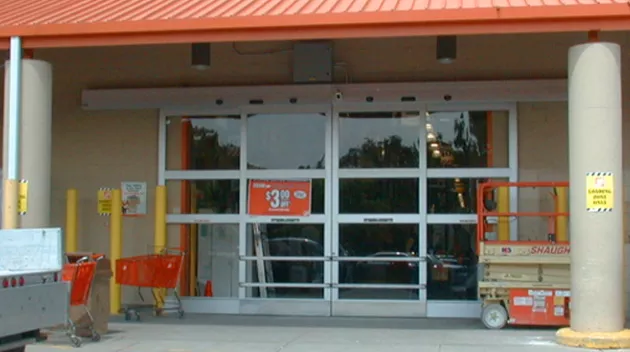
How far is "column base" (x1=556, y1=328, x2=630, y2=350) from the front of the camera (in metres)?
10.5

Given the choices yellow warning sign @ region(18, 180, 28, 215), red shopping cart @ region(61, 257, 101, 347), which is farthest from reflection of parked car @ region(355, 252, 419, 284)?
yellow warning sign @ region(18, 180, 28, 215)

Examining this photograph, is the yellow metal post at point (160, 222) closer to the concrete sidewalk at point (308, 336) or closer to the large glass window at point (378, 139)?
the concrete sidewalk at point (308, 336)

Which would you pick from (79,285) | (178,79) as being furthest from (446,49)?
(79,285)

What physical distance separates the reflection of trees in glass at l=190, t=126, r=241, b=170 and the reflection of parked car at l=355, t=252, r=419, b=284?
2.80 meters

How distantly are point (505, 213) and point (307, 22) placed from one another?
4.10 m

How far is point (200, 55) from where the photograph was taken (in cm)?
1460

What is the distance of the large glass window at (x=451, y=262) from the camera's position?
14.1 metres

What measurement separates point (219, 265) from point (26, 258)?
550cm

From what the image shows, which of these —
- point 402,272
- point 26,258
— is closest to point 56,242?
point 26,258

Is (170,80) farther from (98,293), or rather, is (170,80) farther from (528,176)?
(528,176)

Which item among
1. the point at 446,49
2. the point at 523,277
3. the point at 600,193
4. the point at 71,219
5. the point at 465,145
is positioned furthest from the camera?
the point at 71,219

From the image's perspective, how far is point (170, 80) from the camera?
15156 mm

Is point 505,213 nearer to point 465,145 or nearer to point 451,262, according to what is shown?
point 451,262

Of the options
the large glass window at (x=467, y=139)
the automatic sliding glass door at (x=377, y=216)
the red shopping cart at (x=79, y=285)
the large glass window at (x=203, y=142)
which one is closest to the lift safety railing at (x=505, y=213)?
the large glass window at (x=467, y=139)
